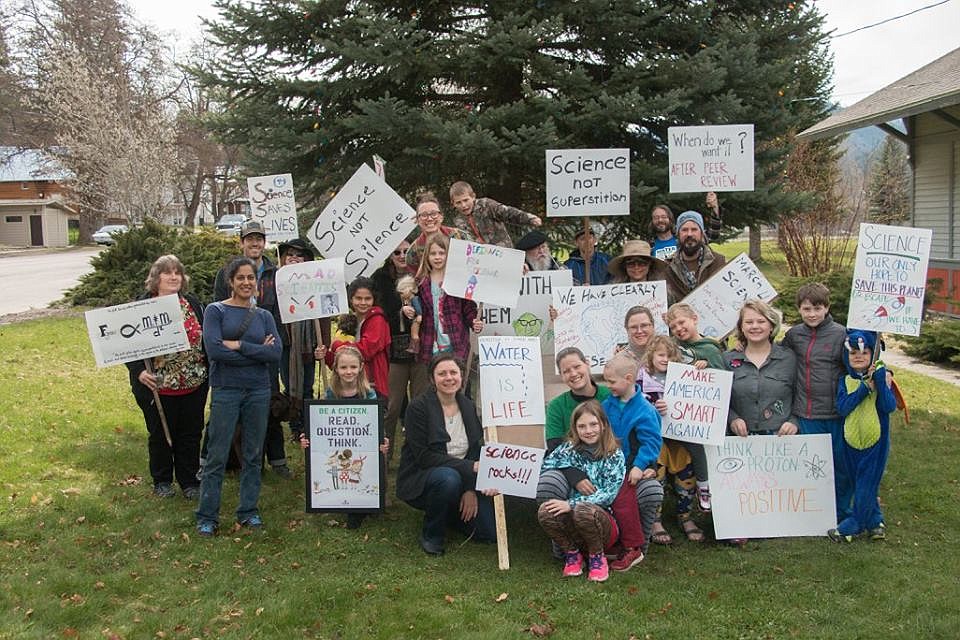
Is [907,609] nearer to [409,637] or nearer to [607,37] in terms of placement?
[409,637]

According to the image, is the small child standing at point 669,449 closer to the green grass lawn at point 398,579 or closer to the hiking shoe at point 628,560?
the green grass lawn at point 398,579

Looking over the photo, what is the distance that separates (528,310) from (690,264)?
132 centimetres

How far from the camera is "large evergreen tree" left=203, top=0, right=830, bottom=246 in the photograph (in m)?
7.82

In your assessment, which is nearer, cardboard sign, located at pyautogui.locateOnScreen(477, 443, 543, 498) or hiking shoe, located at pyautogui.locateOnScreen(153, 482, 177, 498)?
cardboard sign, located at pyautogui.locateOnScreen(477, 443, 543, 498)

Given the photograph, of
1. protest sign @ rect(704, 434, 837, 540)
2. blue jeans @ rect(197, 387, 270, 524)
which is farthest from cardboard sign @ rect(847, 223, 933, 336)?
blue jeans @ rect(197, 387, 270, 524)

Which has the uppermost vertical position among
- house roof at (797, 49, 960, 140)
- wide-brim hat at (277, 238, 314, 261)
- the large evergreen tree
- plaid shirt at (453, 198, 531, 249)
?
house roof at (797, 49, 960, 140)

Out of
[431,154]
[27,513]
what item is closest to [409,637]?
[27,513]

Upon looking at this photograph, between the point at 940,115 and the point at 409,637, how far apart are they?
559 inches

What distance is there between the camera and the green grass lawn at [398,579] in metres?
4.41

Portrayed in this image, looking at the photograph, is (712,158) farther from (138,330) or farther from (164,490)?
(164,490)

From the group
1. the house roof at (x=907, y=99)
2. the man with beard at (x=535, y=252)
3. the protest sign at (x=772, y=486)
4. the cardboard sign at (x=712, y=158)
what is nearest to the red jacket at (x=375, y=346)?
the man with beard at (x=535, y=252)

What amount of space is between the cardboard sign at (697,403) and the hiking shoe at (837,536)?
3.01 feet

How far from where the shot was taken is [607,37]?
827cm

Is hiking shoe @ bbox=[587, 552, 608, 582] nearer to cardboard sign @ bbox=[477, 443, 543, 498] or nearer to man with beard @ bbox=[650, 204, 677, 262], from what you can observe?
cardboard sign @ bbox=[477, 443, 543, 498]
